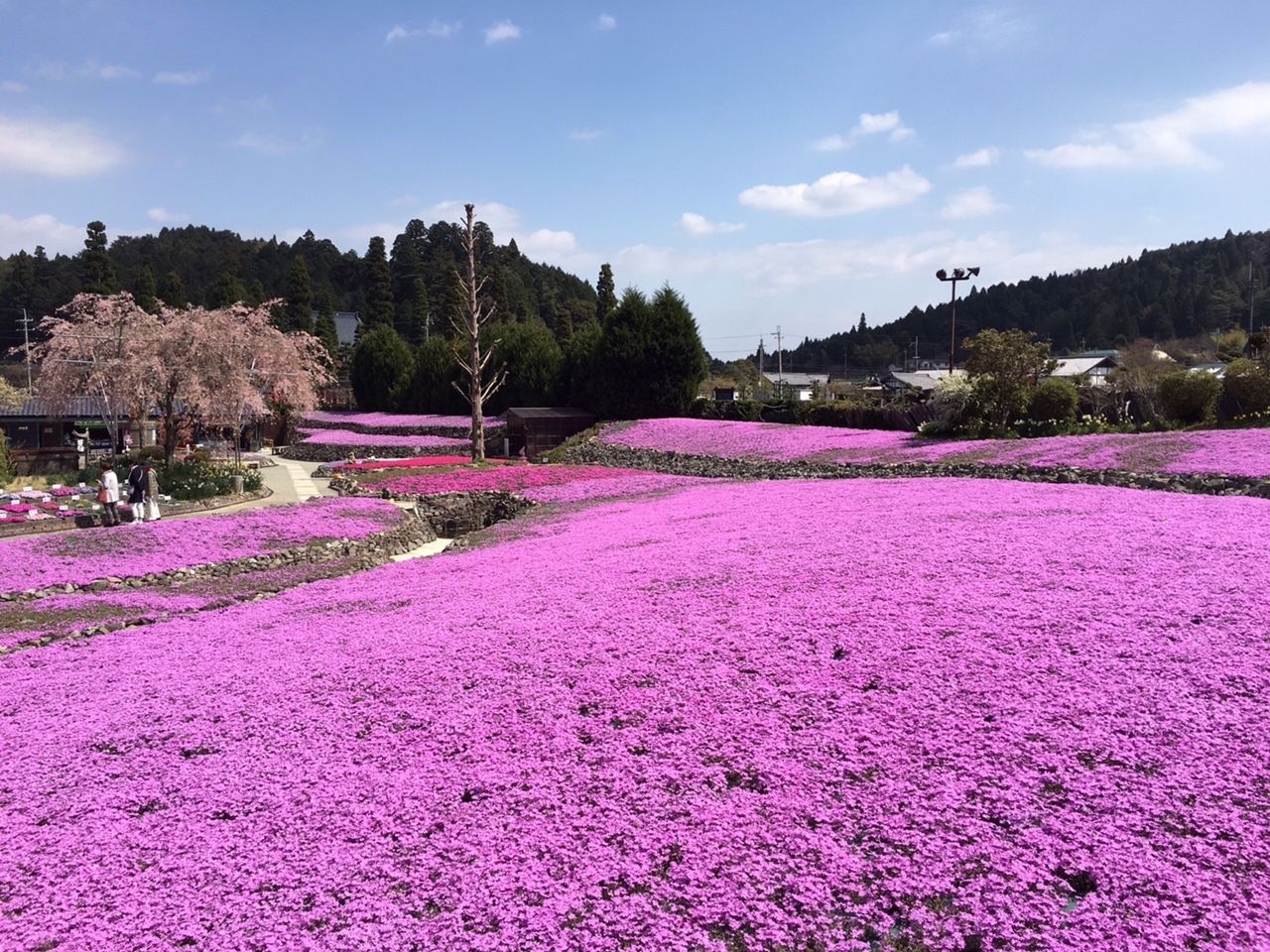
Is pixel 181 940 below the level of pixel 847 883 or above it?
below

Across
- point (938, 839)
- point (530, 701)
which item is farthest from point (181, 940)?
point (938, 839)

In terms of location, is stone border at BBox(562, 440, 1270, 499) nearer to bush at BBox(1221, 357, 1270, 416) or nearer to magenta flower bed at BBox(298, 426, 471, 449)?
bush at BBox(1221, 357, 1270, 416)

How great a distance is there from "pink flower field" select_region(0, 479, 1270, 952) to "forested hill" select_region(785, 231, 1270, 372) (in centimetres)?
10005

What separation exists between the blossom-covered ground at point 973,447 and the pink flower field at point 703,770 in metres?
10.1

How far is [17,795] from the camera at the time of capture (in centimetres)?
569

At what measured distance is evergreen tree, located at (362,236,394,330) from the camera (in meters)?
81.6

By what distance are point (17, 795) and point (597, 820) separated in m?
4.17

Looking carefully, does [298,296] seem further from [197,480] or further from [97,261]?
[197,480]

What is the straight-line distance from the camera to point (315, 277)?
435 ft

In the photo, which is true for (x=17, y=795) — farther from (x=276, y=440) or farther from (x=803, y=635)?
(x=276, y=440)

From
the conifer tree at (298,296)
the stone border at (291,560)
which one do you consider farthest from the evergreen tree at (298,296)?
the stone border at (291,560)

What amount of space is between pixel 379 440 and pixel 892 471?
107 ft

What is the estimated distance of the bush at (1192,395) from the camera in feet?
76.4

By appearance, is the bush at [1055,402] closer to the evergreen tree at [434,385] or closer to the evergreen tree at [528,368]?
the evergreen tree at [528,368]
